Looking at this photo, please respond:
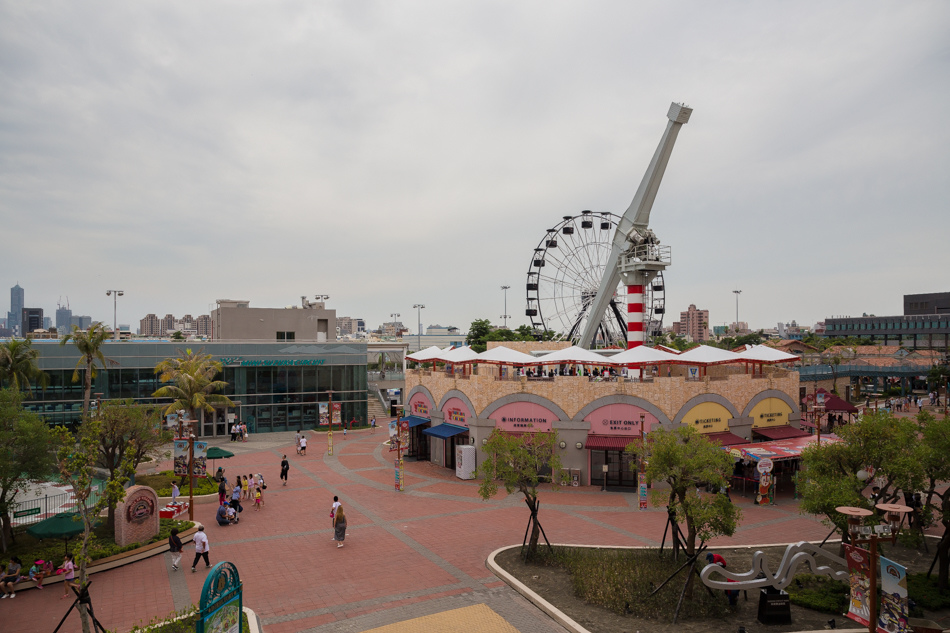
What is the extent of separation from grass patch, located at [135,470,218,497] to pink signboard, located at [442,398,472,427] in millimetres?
12300

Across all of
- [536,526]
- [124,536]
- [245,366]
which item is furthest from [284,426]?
[536,526]

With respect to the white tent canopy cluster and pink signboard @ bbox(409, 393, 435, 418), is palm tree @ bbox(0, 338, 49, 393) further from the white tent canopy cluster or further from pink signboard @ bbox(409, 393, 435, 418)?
the white tent canopy cluster

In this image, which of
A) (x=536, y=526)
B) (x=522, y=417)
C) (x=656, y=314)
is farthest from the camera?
(x=656, y=314)

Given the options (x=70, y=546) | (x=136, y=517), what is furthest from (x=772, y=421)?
(x=70, y=546)

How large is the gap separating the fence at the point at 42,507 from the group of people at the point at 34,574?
9.33ft

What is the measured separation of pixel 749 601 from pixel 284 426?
4043cm

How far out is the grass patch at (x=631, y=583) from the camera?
48.8ft

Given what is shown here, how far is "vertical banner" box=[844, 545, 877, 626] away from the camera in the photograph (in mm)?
13953

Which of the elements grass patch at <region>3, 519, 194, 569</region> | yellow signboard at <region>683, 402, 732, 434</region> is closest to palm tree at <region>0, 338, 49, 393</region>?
grass patch at <region>3, 519, 194, 569</region>

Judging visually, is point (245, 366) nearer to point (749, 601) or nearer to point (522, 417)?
point (522, 417)

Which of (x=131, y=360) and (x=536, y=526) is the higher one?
(x=131, y=360)

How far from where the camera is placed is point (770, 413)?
33.0 metres

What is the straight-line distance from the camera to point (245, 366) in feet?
157

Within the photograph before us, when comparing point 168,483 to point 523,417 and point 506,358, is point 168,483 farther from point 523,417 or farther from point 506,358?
point 506,358
